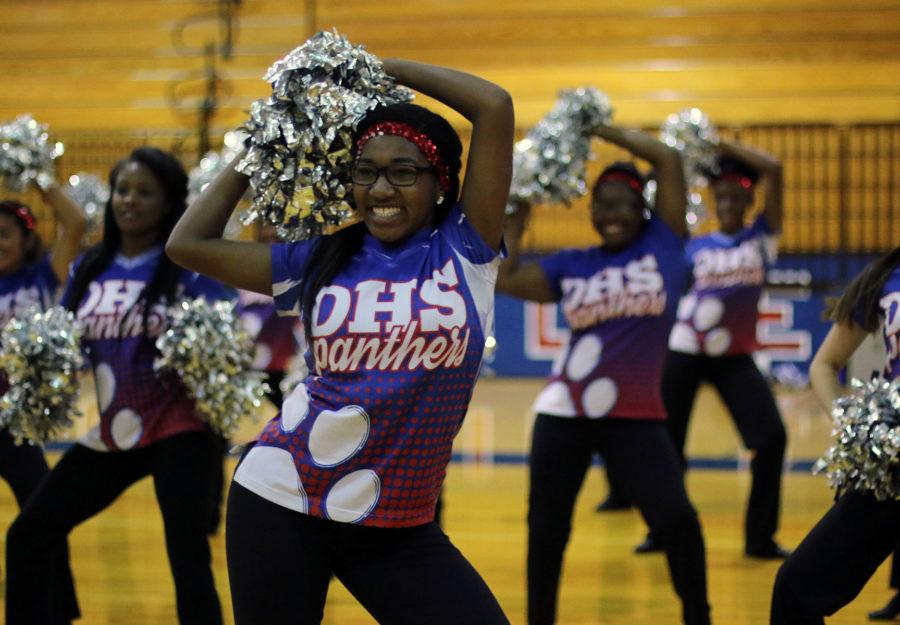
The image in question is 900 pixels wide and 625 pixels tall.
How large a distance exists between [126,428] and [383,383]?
1216mm

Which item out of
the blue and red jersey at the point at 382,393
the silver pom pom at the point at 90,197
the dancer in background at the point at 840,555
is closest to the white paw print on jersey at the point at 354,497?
the blue and red jersey at the point at 382,393

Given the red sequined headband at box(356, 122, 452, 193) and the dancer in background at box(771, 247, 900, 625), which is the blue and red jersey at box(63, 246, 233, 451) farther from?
the dancer in background at box(771, 247, 900, 625)

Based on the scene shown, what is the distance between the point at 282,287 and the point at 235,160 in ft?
0.83

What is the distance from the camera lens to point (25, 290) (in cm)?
375

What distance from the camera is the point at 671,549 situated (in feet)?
10.6

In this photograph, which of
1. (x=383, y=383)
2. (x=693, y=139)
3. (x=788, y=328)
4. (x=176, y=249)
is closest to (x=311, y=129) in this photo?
(x=176, y=249)

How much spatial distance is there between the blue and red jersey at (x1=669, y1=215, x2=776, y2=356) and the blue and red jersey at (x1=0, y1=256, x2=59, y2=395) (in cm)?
233

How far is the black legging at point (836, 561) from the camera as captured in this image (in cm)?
243

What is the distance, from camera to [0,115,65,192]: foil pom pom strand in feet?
12.5

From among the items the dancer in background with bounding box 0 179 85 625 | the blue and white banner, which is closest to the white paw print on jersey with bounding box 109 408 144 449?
the dancer in background with bounding box 0 179 85 625

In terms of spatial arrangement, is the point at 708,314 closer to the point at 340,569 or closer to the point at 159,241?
the point at 159,241

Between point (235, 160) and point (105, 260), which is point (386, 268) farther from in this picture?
point (105, 260)

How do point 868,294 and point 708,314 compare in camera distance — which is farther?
point 708,314

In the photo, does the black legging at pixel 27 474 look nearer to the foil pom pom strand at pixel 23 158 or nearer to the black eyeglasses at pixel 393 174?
the foil pom pom strand at pixel 23 158
